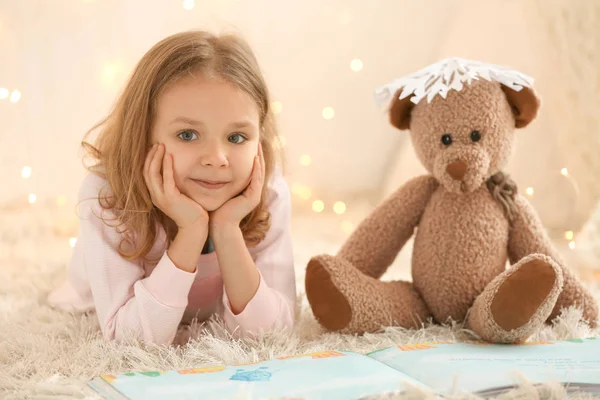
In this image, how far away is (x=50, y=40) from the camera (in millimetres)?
1831

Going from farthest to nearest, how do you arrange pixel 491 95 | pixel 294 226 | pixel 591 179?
pixel 294 226 → pixel 591 179 → pixel 491 95

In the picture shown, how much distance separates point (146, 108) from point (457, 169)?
0.45 metres

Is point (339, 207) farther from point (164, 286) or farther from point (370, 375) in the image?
point (370, 375)

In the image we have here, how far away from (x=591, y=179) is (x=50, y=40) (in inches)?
52.2

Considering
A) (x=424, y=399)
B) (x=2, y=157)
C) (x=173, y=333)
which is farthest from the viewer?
(x=2, y=157)

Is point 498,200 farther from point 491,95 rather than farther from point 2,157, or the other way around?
point 2,157

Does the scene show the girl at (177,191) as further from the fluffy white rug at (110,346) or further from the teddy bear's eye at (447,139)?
the teddy bear's eye at (447,139)

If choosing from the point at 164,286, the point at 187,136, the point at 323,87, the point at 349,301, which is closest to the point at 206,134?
the point at 187,136

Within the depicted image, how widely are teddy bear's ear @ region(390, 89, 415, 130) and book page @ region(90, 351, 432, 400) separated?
45 centimetres

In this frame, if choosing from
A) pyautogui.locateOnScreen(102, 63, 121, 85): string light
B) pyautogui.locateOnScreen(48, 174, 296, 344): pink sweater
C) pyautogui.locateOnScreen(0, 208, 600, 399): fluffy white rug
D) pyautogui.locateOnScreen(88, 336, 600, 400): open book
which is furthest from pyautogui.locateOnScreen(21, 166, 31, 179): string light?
pyautogui.locateOnScreen(88, 336, 600, 400): open book

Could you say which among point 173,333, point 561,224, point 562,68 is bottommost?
point 173,333

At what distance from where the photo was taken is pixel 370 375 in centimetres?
83

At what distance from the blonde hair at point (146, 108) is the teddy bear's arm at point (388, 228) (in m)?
0.27

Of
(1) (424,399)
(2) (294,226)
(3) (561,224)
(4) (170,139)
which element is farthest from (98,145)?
(3) (561,224)
